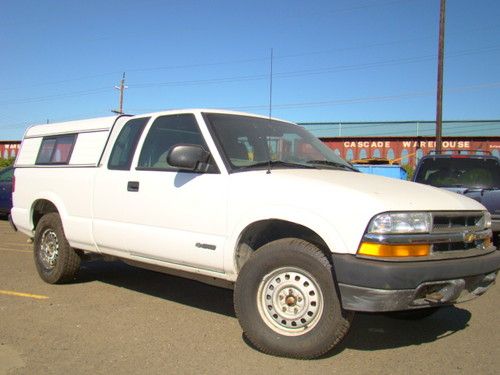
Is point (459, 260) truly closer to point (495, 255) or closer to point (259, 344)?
point (495, 255)

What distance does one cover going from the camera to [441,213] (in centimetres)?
377

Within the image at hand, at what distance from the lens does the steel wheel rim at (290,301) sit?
3.81m

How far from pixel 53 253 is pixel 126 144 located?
1824mm

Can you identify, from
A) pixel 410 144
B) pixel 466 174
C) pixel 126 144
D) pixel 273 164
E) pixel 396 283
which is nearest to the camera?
pixel 396 283

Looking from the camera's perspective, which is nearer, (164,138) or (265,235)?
(265,235)

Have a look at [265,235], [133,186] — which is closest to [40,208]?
[133,186]

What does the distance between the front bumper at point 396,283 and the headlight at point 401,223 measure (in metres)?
0.22

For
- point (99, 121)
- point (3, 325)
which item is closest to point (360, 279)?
point (3, 325)

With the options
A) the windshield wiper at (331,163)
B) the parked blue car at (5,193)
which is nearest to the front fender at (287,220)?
the windshield wiper at (331,163)

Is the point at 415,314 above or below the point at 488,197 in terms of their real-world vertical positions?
below

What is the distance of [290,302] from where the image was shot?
388 centimetres

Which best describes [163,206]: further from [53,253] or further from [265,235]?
[53,253]

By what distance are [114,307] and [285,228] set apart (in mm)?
2123

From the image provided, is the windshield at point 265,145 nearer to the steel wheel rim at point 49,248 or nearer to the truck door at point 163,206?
the truck door at point 163,206
